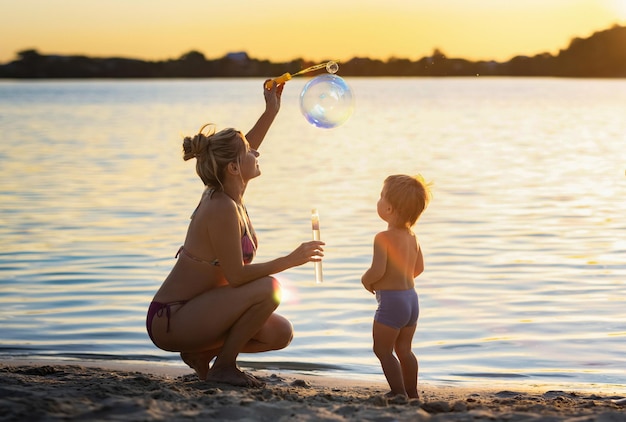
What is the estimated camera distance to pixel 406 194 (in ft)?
16.9

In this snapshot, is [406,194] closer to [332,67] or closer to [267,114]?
[267,114]

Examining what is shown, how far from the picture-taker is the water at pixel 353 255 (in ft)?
23.3

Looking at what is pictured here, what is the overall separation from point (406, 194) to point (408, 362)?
821 mm

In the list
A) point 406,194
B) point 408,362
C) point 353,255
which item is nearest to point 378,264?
point 406,194

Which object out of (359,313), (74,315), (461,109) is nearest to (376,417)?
(359,313)

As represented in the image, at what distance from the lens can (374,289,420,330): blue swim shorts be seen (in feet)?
17.0

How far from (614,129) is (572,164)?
13915 mm

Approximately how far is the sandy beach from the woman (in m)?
0.23

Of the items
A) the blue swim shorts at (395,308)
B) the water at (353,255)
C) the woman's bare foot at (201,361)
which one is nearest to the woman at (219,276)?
the woman's bare foot at (201,361)

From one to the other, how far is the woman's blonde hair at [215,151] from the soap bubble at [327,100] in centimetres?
125

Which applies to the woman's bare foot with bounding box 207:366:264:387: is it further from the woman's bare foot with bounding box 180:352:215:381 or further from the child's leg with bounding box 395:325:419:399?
the child's leg with bounding box 395:325:419:399

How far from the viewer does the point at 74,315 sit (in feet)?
26.8

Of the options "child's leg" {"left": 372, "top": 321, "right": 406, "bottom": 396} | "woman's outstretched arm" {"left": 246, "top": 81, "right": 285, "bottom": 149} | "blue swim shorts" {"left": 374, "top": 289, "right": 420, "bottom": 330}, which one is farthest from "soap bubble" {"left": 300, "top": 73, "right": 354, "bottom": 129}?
"child's leg" {"left": 372, "top": 321, "right": 406, "bottom": 396}

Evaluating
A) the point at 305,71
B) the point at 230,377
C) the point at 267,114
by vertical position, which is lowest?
the point at 230,377
